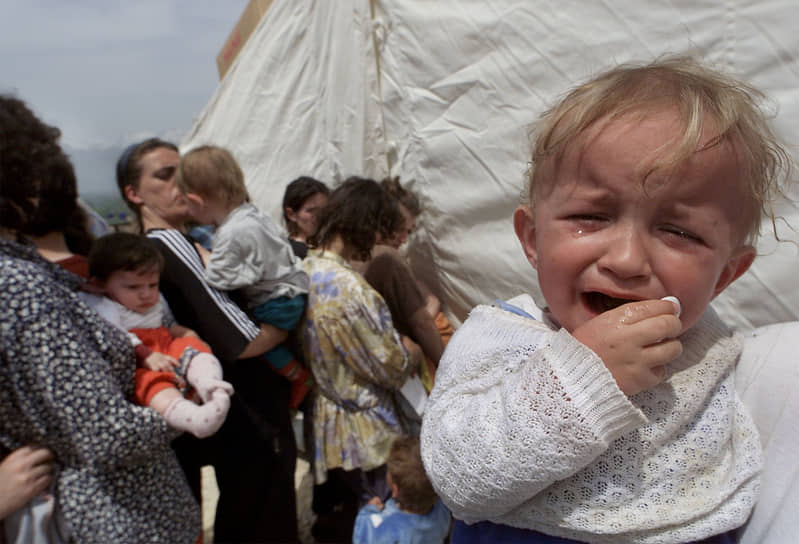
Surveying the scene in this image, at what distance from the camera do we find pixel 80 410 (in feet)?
3.51

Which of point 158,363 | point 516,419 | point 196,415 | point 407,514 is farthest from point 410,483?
point 516,419

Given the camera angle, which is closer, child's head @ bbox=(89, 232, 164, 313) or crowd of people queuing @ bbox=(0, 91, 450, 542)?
crowd of people queuing @ bbox=(0, 91, 450, 542)

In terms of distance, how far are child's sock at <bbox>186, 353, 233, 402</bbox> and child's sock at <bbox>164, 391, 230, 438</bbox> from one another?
0.12 feet

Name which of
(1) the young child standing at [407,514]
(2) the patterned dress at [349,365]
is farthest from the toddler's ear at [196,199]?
(1) the young child standing at [407,514]

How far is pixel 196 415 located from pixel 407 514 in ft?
2.90

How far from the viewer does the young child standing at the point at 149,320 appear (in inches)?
56.1

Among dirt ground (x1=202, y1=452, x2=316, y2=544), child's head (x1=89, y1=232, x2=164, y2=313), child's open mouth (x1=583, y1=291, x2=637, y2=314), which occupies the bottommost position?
dirt ground (x1=202, y1=452, x2=316, y2=544)

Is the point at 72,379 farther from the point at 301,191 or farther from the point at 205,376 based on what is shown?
the point at 301,191

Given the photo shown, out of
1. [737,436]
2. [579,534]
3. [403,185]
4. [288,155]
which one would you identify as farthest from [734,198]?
[288,155]

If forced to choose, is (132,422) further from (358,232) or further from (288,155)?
(288,155)

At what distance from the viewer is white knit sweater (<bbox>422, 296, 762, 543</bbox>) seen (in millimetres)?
523

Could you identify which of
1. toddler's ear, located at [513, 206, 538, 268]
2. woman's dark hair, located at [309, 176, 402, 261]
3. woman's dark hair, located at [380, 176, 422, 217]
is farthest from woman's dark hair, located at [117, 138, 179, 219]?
toddler's ear, located at [513, 206, 538, 268]

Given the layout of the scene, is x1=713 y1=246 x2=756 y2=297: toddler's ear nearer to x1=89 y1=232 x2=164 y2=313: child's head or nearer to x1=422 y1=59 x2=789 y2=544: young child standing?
x1=422 y1=59 x2=789 y2=544: young child standing

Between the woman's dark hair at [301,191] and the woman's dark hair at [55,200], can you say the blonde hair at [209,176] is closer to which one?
the woman's dark hair at [55,200]
